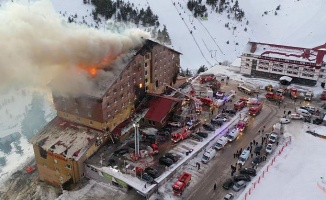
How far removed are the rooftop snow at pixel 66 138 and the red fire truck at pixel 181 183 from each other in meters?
13.5

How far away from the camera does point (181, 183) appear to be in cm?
4234

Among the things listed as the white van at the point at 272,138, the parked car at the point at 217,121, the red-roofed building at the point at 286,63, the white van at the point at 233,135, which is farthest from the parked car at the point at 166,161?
the red-roofed building at the point at 286,63

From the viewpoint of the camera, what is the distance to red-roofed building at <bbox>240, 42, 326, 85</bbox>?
7056 cm

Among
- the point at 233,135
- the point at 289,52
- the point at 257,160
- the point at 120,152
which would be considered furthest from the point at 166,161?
the point at 289,52

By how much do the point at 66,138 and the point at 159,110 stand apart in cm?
1502

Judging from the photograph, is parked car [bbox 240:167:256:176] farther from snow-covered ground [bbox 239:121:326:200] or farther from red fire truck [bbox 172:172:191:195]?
red fire truck [bbox 172:172:191:195]

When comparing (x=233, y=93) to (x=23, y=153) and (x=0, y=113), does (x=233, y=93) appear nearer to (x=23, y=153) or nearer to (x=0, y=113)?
(x=23, y=153)

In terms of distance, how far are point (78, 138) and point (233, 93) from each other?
31538mm

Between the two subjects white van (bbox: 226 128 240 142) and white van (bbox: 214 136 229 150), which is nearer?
white van (bbox: 214 136 229 150)

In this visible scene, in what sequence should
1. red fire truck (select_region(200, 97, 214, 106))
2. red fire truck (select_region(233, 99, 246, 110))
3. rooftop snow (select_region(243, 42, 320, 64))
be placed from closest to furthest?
red fire truck (select_region(233, 99, 246, 110)) → red fire truck (select_region(200, 97, 214, 106)) → rooftop snow (select_region(243, 42, 320, 64))

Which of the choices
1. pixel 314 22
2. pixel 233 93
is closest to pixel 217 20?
pixel 314 22

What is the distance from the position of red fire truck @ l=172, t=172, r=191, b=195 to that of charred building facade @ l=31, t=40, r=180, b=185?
13.1 m

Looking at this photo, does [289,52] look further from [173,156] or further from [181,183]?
[181,183]

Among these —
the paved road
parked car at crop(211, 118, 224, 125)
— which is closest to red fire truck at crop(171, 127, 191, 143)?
parked car at crop(211, 118, 224, 125)
